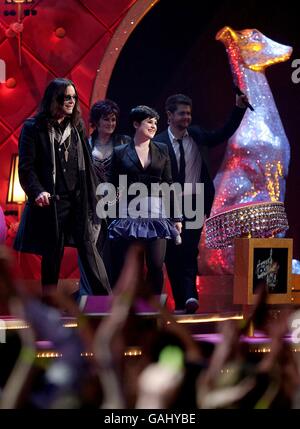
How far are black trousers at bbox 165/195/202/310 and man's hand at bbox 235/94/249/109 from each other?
0.60m

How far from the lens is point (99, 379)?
1.30m

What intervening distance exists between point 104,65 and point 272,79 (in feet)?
3.75

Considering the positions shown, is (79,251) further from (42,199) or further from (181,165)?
(181,165)

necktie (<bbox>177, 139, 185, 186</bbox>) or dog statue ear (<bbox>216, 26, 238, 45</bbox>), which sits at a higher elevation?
dog statue ear (<bbox>216, 26, 238, 45</bbox>)

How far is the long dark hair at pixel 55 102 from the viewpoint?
156 inches

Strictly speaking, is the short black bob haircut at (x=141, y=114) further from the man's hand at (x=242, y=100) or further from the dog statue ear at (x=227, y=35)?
the dog statue ear at (x=227, y=35)

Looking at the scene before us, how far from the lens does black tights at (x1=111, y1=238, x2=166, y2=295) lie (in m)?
4.45

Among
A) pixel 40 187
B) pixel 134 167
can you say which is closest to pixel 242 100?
pixel 134 167

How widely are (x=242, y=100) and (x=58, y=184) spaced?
1.58 m

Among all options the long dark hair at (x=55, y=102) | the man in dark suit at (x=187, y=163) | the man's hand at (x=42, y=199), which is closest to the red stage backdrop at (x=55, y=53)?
the man in dark suit at (x=187, y=163)

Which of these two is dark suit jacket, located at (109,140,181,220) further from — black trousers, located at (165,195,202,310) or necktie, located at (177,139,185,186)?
black trousers, located at (165,195,202,310)

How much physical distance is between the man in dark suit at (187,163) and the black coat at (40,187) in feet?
3.40

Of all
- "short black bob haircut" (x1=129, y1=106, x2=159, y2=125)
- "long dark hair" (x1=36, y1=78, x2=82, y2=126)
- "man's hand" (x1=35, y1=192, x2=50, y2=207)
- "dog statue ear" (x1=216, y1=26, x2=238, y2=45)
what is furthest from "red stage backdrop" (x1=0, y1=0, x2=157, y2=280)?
"man's hand" (x1=35, y1=192, x2=50, y2=207)
